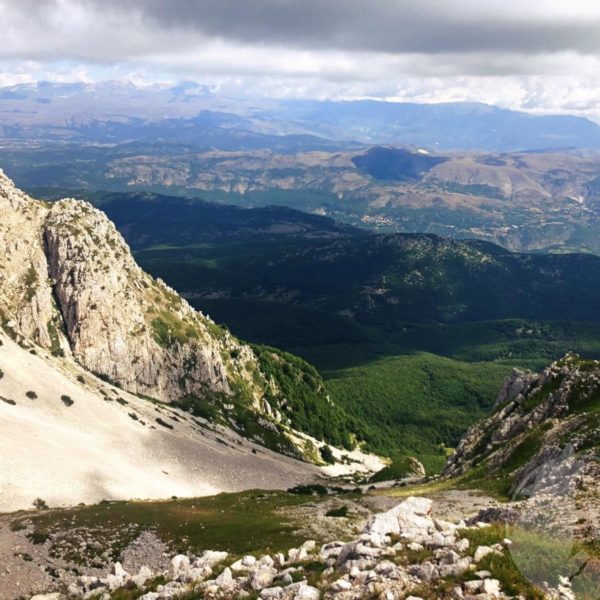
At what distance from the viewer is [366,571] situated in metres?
25.4

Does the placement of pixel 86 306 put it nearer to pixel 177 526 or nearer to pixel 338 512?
pixel 177 526

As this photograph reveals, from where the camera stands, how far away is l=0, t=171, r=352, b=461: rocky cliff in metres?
162

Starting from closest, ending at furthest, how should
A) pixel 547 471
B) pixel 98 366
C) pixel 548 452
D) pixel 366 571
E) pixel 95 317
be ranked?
1. pixel 366 571
2. pixel 547 471
3. pixel 548 452
4. pixel 98 366
5. pixel 95 317

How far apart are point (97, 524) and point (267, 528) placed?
739 inches

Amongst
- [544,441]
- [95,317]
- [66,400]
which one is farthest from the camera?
[95,317]

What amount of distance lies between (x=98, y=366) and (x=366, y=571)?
154394 millimetres

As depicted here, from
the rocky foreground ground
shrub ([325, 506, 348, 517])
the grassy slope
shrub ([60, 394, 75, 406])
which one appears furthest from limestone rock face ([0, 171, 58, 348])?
the rocky foreground ground

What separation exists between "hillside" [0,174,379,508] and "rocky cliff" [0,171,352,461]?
1.24ft

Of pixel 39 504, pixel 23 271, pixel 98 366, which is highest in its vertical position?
pixel 23 271

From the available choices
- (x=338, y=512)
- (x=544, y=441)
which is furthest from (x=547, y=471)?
(x=544, y=441)

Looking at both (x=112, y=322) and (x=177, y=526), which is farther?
(x=112, y=322)

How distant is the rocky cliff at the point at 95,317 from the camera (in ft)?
530

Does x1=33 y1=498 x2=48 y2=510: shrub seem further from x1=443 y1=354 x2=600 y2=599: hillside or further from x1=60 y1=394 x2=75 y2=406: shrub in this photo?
x1=443 y1=354 x2=600 y2=599: hillside

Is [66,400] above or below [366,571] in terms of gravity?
below
